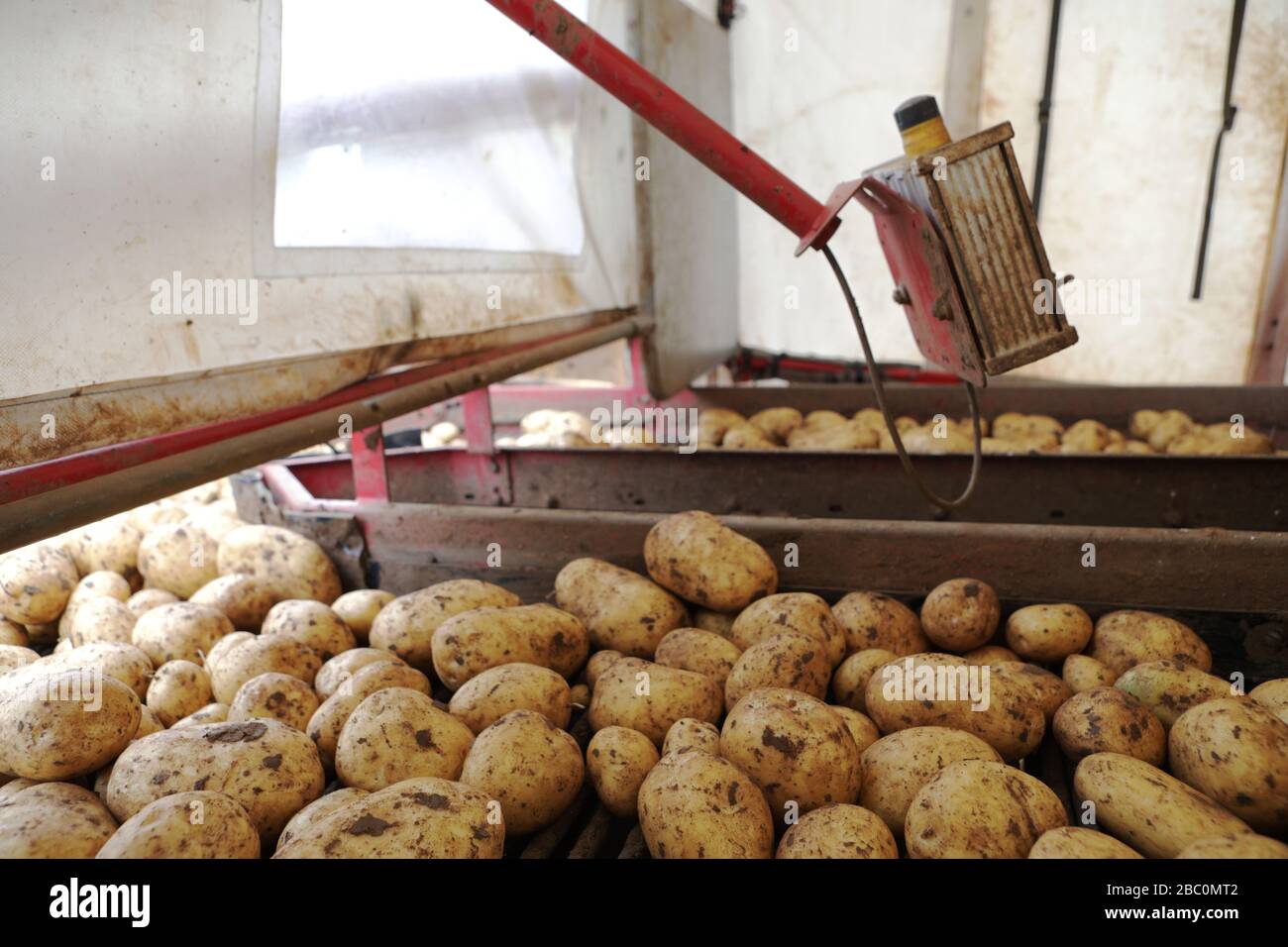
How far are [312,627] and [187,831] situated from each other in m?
0.79

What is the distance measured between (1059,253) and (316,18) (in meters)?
4.20

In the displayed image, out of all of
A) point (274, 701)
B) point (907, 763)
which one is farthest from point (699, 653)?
point (274, 701)

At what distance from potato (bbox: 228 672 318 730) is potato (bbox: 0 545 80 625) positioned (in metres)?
0.80

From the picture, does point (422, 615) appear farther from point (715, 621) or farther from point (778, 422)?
point (778, 422)

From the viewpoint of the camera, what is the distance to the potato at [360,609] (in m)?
1.96

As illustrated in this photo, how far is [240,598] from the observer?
1976 millimetres

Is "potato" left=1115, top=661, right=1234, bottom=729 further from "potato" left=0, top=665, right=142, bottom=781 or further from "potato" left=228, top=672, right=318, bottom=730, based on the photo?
"potato" left=0, top=665, right=142, bottom=781

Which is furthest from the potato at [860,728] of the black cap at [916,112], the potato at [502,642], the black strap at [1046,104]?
the black strap at [1046,104]

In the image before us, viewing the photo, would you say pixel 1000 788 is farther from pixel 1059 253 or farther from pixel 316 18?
pixel 1059 253

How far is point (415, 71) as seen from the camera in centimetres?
201

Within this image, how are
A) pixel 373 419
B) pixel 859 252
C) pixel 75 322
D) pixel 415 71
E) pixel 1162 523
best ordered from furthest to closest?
pixel 859 252 < pixel 1162 523 < pixel 415 71 < pixel 373 419 < pixel 75 322

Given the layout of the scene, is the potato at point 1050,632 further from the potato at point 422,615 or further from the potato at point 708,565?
the potato at point 422,615
